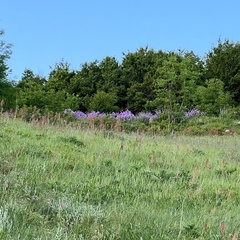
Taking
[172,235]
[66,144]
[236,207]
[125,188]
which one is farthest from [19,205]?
[66,144]

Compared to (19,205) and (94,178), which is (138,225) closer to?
(19,205)

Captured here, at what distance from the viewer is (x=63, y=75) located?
33.0 m

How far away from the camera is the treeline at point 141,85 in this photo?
766 inches

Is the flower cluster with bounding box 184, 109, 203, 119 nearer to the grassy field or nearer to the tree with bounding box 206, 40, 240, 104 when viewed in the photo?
the tree with bounding box 206, 40, 240, 104

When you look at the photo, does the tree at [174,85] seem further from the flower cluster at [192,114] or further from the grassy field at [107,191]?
the grassy field at [107,191]

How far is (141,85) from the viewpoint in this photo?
29516mm

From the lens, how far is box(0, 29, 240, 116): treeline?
19469mm

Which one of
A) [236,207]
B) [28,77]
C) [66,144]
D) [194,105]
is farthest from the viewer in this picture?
[28,77]

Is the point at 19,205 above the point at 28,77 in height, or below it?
below

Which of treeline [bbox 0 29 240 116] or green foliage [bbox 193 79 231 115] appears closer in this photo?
treeline [bbox 0 29 240 116]

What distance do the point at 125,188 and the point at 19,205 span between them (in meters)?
1.65

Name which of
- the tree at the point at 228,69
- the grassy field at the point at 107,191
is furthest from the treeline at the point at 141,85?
the grassy field at the point at 107,191

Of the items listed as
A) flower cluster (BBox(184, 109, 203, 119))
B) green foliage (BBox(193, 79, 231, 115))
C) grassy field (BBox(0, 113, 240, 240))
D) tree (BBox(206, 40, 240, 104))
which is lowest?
grassy field (BBox(0, 113, 240, 240))

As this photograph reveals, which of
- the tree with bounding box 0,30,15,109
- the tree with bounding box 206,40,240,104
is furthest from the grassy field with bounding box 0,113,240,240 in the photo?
the tree with bounding box 206,40,240,104
